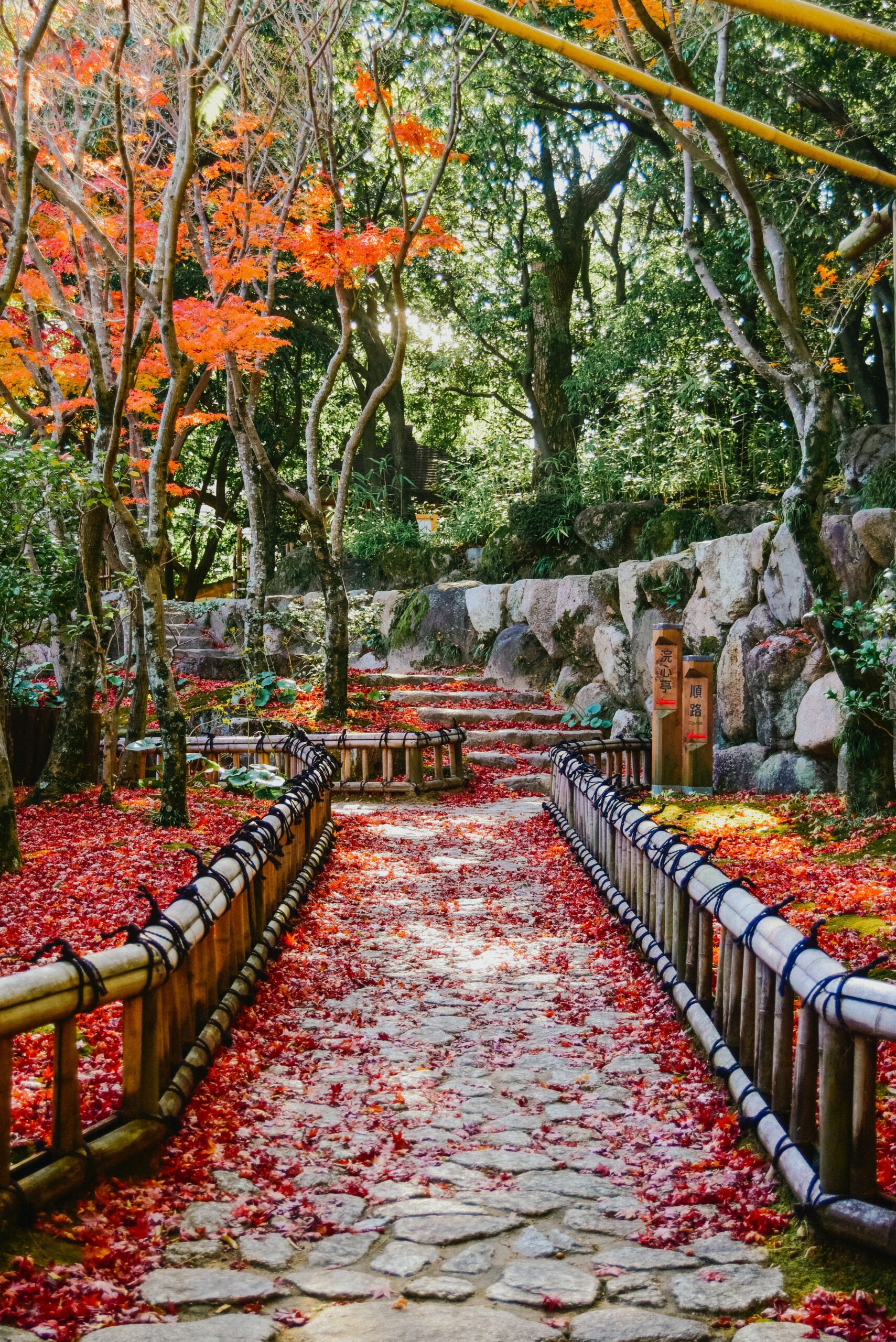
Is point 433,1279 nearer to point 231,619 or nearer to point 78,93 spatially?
point 78,93

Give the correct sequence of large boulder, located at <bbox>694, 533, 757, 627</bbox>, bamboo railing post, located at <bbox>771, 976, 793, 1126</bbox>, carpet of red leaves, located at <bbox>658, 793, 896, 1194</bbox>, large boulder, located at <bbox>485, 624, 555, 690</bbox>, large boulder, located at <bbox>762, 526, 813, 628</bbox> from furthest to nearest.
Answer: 1. large boulder, located at <bbox>485, 624, 555, 690</bbox>
2. large boulder, located at <bbox>694, 533, 757, 627</bbox>
3. large boulder, located at <bbox>762, 526, 813, 628</bbox>
4. carpet of red leaves, located at <bbox>658, 793, 896, 1194</bbox>
5. bamboo railing post, located at <bbox>771, 976, 793, 1126</bbox>

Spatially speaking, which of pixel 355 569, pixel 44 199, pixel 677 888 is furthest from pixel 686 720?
pixel 355 569

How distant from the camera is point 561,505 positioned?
57.7 ft

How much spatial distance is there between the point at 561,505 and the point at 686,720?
27.1 feet

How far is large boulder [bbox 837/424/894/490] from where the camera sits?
11008 mm

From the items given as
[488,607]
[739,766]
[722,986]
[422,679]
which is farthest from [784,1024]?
[488,607]

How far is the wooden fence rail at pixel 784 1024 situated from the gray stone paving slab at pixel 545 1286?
59cm

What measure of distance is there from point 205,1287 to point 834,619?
6.61 meters

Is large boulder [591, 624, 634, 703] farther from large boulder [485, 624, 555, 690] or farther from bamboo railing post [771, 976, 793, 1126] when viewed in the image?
bamboo railing post [771, 976, 793, 1126]

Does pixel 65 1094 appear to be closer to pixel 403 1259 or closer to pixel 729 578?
pixel 403 1259

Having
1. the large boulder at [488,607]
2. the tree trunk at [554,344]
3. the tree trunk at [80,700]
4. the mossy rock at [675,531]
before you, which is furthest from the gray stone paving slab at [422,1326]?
the tree trunk at [554,344]

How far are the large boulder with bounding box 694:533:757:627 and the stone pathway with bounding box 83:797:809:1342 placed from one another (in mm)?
6306

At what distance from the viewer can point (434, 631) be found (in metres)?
18.2

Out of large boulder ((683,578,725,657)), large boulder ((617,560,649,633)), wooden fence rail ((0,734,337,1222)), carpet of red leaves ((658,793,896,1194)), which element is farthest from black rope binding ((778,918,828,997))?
large boulder ((617,560,649,633))
